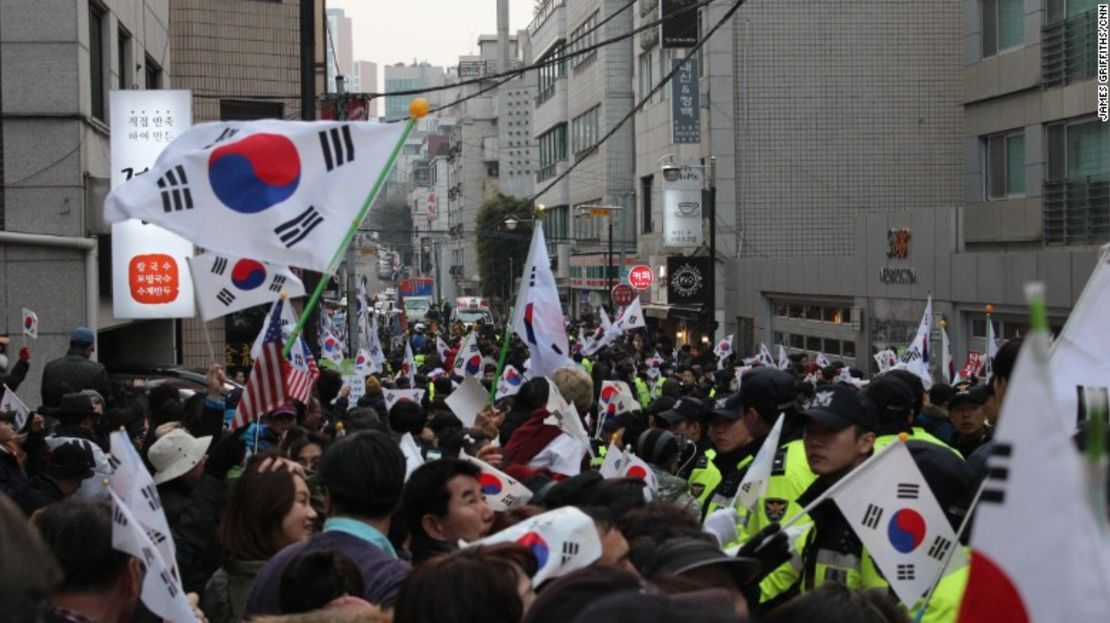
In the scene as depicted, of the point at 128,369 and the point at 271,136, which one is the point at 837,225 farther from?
the point at 271,136

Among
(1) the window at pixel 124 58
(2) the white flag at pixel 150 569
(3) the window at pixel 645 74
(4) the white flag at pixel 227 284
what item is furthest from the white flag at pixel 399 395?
(3) the window at pixel 645 74

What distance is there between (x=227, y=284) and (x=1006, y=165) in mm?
19052

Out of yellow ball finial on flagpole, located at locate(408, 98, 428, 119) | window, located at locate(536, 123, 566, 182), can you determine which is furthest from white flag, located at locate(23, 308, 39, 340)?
window, located at locate(536, 123, 566, 182)

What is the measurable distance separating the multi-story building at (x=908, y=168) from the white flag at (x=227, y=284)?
14.3 m

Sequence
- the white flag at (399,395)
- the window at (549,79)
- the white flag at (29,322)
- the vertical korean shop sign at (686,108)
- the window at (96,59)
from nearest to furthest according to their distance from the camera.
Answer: the white flag at (399,395), the white flag at (29,322), the window at (96,59), the vertical korean shop sign at (686,108), the window at (549,79)

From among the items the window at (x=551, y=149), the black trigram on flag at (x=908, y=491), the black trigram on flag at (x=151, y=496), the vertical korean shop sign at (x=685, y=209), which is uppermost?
the window at (x=551, y=149)

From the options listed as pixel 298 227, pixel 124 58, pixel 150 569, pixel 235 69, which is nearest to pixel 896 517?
pixel 150 569

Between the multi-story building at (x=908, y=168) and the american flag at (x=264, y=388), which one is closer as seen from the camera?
the american flag at (x=264, y=388)

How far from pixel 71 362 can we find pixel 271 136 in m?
5.24

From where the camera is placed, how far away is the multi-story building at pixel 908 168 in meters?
22.8

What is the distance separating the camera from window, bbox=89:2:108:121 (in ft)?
59.4

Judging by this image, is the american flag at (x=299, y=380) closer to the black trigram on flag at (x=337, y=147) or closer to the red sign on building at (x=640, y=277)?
the black trigram on flag at (x=337, y=147)

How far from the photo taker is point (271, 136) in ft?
24.4

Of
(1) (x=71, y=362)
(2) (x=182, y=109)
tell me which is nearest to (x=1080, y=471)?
(1) (x=71, y=362)
